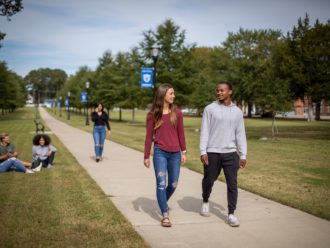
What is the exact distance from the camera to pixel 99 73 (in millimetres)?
53188

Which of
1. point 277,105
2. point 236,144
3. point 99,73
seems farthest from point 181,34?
point 236,144

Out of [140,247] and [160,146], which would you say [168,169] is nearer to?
[160,146]

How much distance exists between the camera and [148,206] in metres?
6.83

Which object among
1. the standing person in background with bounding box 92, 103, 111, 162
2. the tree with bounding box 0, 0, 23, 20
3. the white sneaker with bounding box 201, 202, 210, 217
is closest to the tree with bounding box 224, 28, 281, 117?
the tree with bounding box 0, 0, 23, 20

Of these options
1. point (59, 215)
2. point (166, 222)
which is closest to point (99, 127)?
point (59, 215)

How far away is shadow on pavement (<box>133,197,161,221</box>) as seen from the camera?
20.6 ft

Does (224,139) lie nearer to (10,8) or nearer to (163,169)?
(163,169)

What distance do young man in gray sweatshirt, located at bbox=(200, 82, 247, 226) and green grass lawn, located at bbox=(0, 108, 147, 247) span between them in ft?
4.66

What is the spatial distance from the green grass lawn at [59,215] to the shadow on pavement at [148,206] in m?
0.42

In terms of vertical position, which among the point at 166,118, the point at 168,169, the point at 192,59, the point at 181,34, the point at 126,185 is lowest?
the point at 126,185

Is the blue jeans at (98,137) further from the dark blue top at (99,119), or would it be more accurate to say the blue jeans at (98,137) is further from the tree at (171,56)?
the tree at (171,56)

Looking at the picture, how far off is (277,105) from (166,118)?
16.2m

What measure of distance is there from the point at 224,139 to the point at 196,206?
1.61m

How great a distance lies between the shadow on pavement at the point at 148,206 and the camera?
6.29 meters
